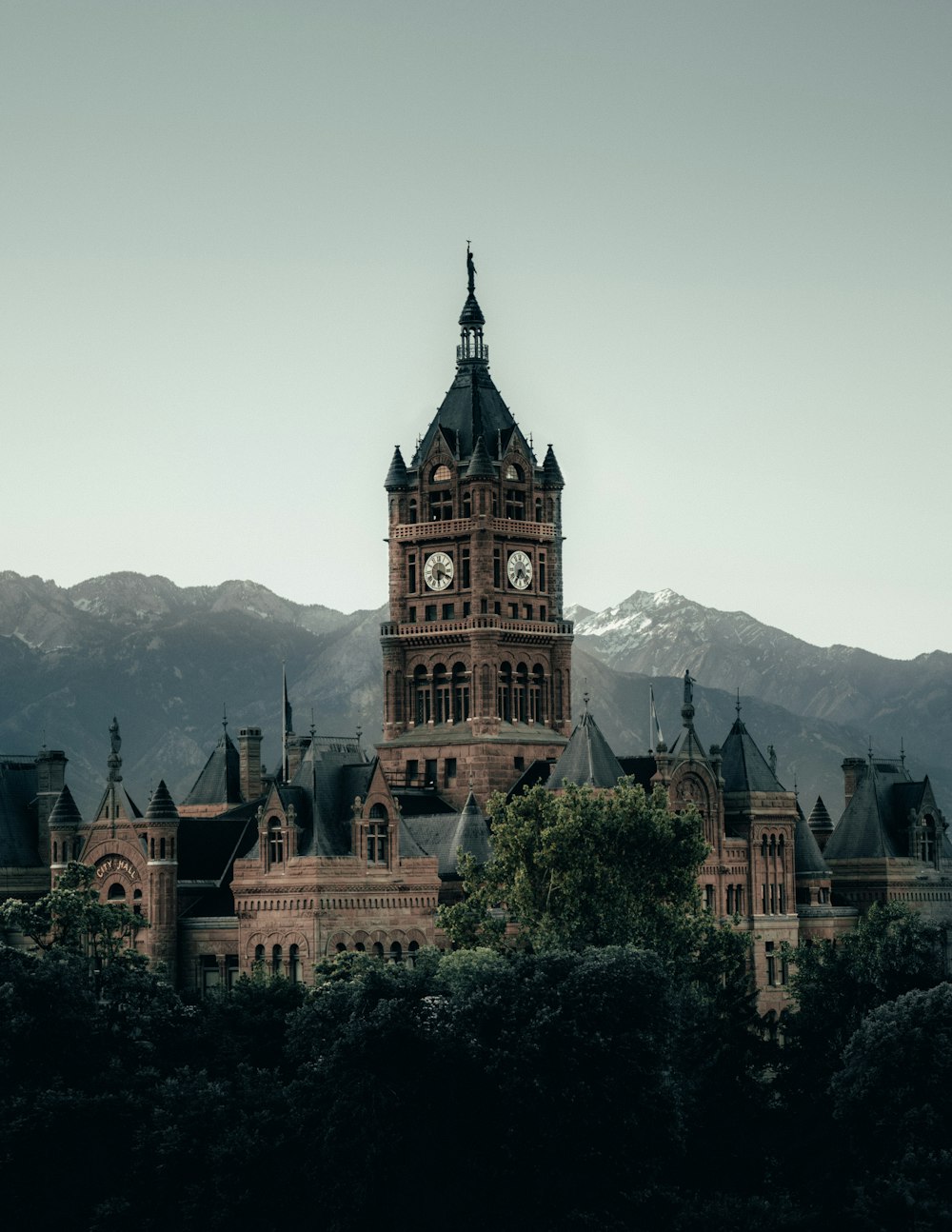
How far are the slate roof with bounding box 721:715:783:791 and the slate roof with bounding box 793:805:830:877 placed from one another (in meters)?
4.22

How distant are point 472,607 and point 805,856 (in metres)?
→ 26.2

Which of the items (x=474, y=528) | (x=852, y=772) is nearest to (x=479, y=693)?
(x=474, y=528)

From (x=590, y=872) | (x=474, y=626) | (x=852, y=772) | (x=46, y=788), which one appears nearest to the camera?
(x=590, y=872)

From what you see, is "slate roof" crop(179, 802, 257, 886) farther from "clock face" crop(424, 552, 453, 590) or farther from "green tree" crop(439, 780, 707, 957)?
"clock face" crop(424, 552, 453, 590)

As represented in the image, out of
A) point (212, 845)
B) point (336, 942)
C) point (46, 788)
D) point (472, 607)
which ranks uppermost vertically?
point (472, 607)

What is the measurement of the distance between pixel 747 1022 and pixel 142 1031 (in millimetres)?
28417

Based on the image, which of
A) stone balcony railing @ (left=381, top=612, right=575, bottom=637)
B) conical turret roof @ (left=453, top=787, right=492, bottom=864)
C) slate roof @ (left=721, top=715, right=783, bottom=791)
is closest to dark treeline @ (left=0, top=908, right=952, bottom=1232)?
conical turret roof @ (left=453, top=787, right=492, bottom=864)

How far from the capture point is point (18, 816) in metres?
152

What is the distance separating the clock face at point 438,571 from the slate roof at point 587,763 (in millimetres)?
17984

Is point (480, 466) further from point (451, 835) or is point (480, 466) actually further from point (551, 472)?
point (451, 835)

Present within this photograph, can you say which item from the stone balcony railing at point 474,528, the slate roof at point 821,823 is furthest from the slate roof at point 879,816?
the stone balcony railing at point 474,528

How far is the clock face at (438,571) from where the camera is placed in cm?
16925

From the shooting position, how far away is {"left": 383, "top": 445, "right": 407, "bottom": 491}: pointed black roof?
171 meters

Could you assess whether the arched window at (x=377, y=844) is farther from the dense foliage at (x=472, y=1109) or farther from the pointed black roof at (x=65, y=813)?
the dense foliage at (x=472, y=1109)
